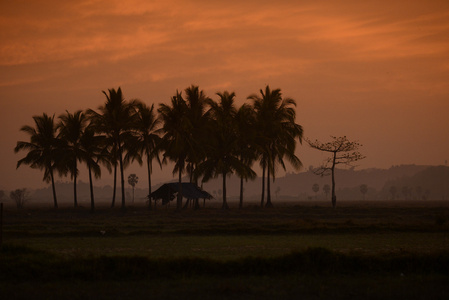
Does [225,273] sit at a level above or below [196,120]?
below

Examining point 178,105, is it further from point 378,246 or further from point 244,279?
point 244,279

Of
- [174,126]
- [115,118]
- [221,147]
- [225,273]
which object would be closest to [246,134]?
[221,147]

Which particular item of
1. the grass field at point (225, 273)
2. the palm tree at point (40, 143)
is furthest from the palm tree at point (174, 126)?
the grass field at point (225, 273)

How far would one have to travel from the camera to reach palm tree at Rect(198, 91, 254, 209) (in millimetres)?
53312

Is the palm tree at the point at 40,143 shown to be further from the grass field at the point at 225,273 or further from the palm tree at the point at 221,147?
the grass field at the point at 225,273

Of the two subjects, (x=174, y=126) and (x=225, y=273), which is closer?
(x=225, y=273)

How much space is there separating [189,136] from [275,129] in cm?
946

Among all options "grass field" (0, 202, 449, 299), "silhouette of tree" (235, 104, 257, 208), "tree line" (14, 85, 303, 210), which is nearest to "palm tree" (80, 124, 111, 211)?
"tree line" (14, 85, 303, 210)

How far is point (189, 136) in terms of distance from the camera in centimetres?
5091

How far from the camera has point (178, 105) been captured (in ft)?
166

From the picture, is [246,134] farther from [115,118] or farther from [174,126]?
[115,118]

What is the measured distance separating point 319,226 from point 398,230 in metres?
4.37

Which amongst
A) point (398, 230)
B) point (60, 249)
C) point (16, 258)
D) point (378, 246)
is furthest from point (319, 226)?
point (16, 258)

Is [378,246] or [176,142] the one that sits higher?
[176,142]
